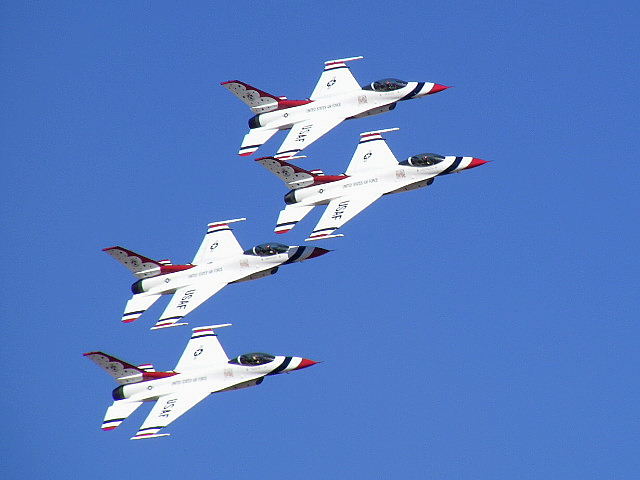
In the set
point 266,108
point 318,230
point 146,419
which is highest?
point 266,108

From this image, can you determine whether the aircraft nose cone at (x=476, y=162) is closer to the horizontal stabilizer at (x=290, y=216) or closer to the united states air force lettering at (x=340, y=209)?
the united states air force lettering at (x=340, y=209)

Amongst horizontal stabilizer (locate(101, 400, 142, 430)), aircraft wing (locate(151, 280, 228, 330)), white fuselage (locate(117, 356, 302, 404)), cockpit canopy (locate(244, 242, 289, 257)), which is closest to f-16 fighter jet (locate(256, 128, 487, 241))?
cockpit canopy (locate(244, 242, 289, 257))

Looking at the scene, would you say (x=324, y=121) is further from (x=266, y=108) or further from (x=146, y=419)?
(x=146, y=419)

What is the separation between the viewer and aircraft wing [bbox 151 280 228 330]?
4786 inches

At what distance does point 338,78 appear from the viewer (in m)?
130

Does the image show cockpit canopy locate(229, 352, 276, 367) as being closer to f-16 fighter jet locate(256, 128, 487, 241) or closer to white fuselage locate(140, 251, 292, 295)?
white fuselage locate(140, 251, 292, 295)

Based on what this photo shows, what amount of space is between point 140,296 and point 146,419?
8332 mm

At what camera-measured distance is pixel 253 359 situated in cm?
11950

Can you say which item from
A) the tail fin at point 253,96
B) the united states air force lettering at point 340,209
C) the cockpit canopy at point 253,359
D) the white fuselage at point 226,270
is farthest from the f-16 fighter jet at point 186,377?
the tail fin at point 253,96

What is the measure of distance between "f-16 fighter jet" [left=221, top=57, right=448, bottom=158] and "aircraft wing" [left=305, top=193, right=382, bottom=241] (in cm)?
458

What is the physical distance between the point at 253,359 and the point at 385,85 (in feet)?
59.2

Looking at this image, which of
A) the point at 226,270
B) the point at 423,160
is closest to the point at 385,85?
the point at 423,160

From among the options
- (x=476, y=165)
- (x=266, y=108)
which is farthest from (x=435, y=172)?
(x=266, y=108)

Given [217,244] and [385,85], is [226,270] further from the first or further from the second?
[385,85]
